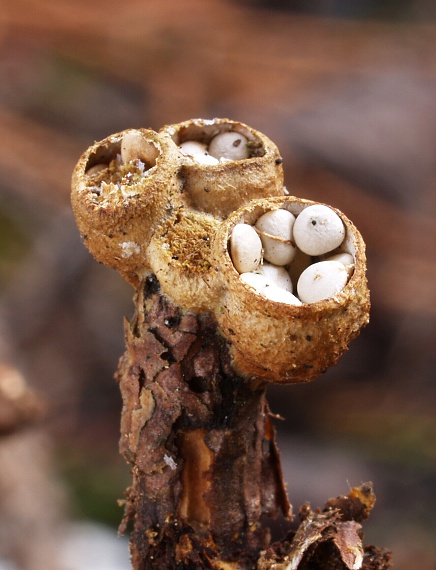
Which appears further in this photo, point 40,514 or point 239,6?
point 239,6

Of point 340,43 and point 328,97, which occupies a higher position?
point 340,43

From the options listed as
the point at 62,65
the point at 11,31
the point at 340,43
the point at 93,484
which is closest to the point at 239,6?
the point at 340,43

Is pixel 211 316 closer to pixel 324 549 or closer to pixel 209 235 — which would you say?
pixel 209 235

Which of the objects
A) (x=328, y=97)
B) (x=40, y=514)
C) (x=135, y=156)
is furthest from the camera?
(x=328, y=97)

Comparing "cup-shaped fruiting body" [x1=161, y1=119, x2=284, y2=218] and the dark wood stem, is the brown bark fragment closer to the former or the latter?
the dark wood stem

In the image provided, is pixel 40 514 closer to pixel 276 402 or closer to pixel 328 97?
pixel 276 402

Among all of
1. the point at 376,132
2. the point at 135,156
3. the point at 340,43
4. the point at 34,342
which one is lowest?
the point at 135,156

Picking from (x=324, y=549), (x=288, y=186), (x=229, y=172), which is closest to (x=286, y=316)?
(x=229, y=172)
